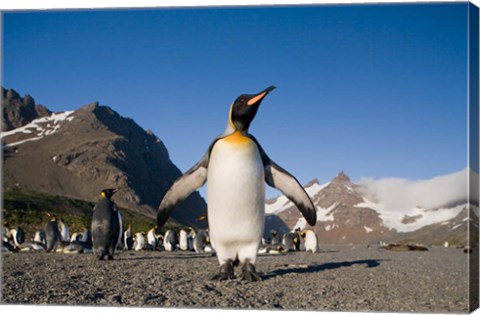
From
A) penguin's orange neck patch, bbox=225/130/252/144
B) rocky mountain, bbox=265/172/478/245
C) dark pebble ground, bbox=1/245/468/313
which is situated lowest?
dark pebble ground, bbox=1/245/468/313

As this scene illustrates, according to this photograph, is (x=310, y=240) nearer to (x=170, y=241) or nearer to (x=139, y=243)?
(x=170, y=241)

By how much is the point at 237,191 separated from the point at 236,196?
0.04 metres

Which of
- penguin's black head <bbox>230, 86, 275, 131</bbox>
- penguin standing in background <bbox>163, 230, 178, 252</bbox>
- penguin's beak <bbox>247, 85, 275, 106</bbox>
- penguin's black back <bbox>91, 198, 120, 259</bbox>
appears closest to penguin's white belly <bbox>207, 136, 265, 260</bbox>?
penguin's black head <bbox>230, 86, 275, 131</bbox>

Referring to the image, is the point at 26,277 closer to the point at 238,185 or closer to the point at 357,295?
the point at 238,185

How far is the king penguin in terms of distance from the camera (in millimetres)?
4559

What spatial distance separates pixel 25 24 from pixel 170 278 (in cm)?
231

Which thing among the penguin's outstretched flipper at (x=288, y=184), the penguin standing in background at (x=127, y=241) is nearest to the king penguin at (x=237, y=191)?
the penguin's outstretched flipper at (x=288, y=184)

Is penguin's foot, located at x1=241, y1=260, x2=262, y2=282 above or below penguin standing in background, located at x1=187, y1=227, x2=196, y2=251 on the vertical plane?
below

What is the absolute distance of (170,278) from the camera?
4.99 meters

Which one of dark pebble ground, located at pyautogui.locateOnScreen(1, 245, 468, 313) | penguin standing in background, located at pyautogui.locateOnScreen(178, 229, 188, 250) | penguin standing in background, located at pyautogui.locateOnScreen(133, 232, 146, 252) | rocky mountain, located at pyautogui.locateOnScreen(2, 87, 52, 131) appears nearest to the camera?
dark pebble ground, located at pyautogui.locateOnScreen(1, 245, 468, 313)

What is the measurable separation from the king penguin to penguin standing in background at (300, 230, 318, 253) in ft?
20.4

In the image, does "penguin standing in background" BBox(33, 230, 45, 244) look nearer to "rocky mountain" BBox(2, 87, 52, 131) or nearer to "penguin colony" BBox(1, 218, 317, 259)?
"penguin colony" BBox(1, 218, 317, 259)

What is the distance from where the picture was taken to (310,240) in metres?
11.0

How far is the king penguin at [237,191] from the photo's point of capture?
4.56 metres
